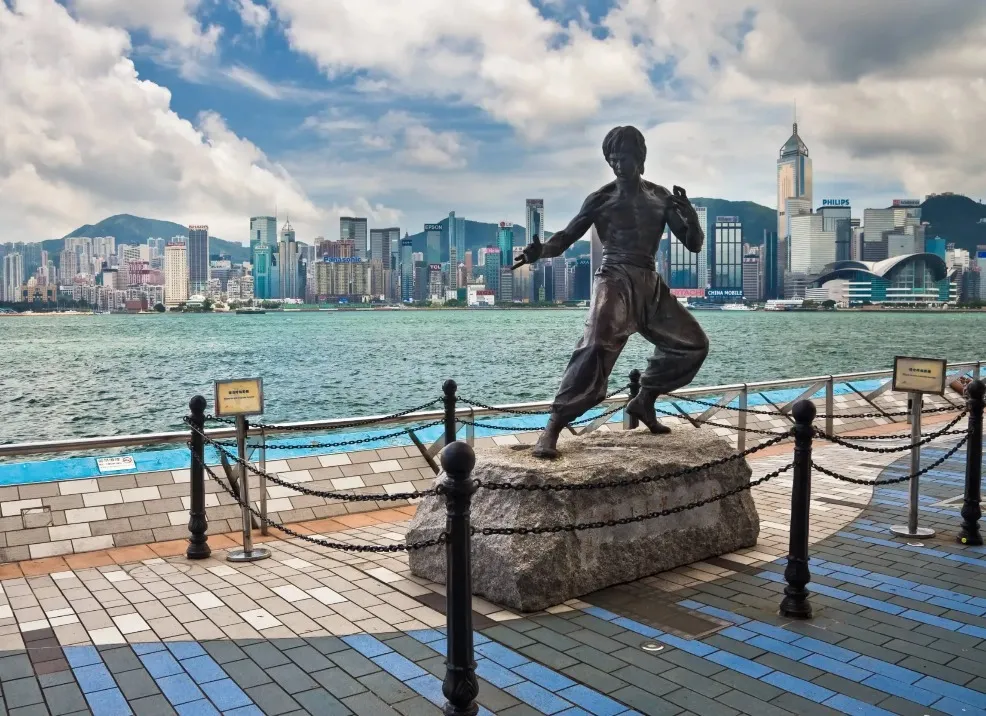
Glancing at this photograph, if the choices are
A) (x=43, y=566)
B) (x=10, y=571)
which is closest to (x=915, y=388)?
(x=43, y=566)

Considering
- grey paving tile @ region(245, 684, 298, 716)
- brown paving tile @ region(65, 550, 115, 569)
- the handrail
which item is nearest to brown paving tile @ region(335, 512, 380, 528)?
the handrail

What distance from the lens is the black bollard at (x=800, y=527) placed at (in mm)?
5930

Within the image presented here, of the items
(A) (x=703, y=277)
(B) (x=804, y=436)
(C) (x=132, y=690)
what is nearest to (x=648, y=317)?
(B) (x=804, y=436)

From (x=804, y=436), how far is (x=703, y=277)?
14969cm

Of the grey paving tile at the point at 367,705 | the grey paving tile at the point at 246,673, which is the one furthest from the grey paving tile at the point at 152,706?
the grey paving tile at the point at 367,705

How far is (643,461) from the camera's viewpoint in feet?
22.7

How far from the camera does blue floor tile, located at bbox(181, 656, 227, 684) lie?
193 inches

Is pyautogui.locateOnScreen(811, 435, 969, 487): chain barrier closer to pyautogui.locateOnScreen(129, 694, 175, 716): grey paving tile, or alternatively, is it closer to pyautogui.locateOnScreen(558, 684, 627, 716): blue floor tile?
pyautogui.locateOnScreen(558, 684, 627, 716): blue floor tile

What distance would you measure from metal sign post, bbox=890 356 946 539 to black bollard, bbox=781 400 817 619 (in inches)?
90.0

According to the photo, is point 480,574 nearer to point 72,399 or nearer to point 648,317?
point 648,317

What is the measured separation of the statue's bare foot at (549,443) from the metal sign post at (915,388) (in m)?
3.31

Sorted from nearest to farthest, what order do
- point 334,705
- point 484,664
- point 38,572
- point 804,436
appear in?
point 334,705
point 484,664
point 804,436
point 38,572

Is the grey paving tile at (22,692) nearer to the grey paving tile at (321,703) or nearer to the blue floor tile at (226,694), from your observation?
the blue floor tile at (226,694)

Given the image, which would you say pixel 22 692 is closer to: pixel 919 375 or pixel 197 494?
pixel 197 494
